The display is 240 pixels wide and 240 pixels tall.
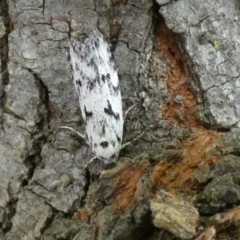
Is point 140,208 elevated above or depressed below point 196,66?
below

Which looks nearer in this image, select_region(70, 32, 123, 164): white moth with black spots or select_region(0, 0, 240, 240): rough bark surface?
select_region(0, 0, 240, 240): rough bark surface

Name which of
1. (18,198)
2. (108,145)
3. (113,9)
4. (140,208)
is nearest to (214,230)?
(140,208)

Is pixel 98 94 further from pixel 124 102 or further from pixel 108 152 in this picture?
pixel 108 152

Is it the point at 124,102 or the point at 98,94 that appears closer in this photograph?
the point at 124,102

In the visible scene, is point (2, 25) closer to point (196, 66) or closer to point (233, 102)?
point (196, 66)

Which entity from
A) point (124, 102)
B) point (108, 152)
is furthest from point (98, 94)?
point (108, 152)

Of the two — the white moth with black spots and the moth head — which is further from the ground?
the white moth with black spots
